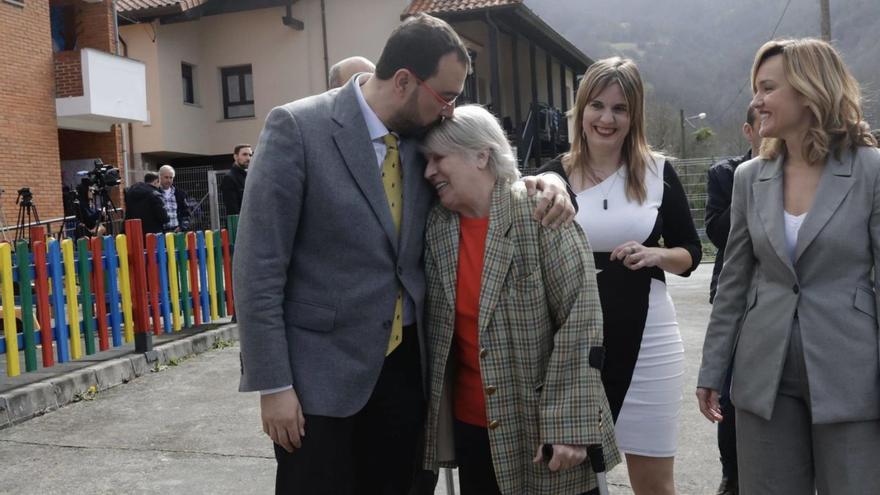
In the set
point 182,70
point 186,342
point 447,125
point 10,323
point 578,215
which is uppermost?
point 182,70

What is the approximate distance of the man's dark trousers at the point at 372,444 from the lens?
2.39 meters

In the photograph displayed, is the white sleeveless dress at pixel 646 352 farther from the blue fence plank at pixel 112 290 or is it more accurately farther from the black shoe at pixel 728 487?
the blue fence plank at pixel 112 290

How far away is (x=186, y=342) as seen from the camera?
8.05 metres

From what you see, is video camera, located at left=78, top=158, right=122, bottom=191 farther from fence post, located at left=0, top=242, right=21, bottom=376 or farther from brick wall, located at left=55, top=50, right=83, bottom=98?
fence post, located at left=0, top=242, right=21, bottom=376

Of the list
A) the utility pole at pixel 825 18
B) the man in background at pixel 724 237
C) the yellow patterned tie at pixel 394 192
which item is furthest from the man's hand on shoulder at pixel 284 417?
the utility pole at pixel 825 18

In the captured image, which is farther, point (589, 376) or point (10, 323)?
point (10, 323)

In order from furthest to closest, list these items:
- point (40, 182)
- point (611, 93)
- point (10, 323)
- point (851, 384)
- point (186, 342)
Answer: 1. point (40, 182)
2. point (186, 342)
3. point (10, 323)
4. point (611, 93)
5. point (851, 384)

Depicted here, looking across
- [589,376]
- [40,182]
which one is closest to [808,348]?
[589,376]

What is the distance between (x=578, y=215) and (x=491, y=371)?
88cm

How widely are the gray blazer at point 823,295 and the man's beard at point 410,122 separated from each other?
1.04 m

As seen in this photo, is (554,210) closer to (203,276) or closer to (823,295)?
(823,295)

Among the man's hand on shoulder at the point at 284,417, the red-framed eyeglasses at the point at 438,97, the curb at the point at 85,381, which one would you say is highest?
the red-framed eyeglasses at the point at 438,97

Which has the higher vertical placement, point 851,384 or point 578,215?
point 578,215

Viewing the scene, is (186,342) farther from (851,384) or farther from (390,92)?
(851,384)
